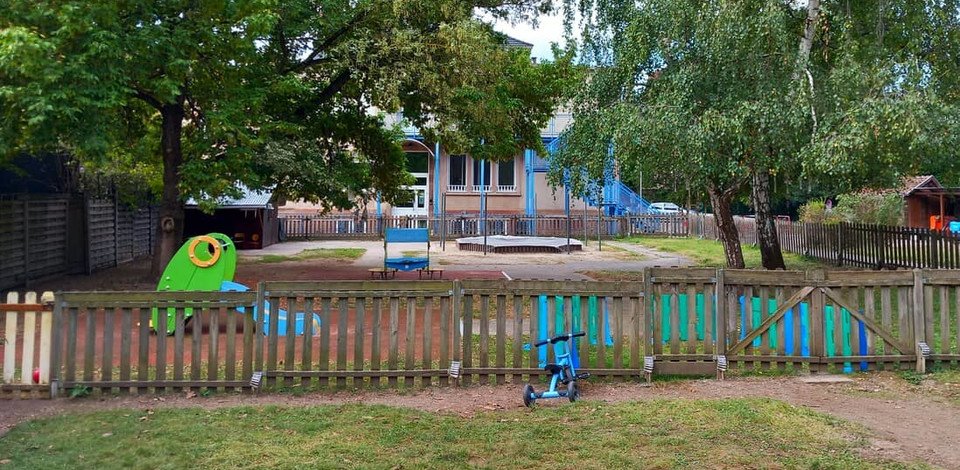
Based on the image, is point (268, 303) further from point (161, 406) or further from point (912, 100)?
A: point (912, 100)

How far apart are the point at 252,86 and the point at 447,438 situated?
10.7 meters

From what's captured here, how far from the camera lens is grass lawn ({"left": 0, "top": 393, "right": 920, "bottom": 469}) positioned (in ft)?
15.0

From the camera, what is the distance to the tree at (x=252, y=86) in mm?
10336

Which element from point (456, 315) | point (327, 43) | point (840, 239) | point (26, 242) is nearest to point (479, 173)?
point (840, 239)

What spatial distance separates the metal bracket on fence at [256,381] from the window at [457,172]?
3609 centimetres

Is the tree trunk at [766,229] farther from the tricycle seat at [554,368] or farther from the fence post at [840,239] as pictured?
the tricycle seat at [554,368]

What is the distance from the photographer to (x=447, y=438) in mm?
5012

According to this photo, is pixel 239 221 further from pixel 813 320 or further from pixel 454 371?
pixel 813 320

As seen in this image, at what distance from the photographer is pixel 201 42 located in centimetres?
1228

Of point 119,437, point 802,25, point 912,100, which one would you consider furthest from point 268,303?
point 802,25

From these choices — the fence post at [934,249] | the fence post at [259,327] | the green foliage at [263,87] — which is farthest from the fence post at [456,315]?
the fence post at [934,249]

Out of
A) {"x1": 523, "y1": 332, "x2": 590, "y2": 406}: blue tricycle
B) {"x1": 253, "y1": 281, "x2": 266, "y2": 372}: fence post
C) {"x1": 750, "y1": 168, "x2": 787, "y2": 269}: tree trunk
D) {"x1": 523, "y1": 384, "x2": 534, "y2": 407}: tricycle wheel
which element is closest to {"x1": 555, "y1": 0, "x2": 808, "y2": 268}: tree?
{"x1": 750, "y1": 168, "x2": 787, "y2": 269}: tree trunk

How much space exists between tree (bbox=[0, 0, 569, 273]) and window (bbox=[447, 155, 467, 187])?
73.7 feet

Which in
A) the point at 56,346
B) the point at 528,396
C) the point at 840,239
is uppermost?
the point at 840,239
